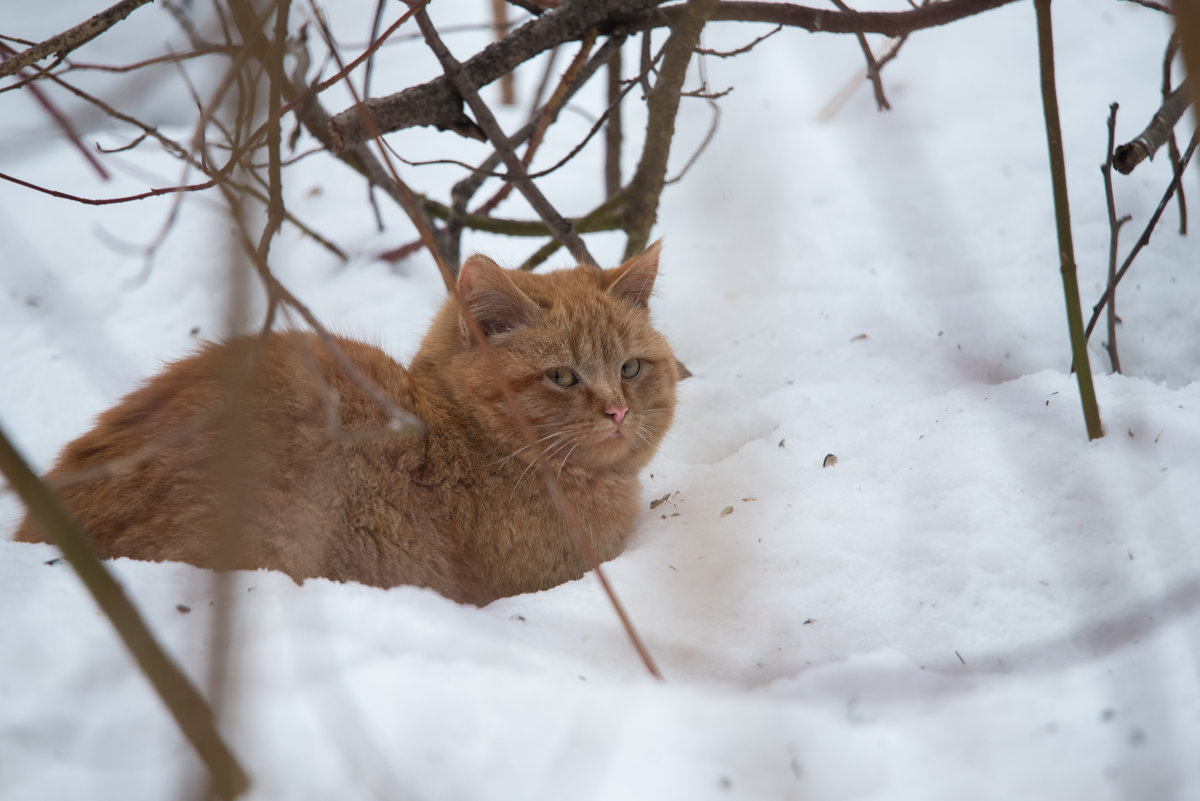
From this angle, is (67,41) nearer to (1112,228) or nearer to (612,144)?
(612,144)

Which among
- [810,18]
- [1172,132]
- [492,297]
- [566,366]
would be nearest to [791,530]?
[566,366]

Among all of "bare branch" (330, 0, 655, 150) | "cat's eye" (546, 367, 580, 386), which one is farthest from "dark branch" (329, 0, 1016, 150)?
"cat's eye" (546, 367, 580, 386)

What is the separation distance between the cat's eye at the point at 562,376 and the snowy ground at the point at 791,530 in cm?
51

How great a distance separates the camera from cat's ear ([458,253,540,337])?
2.49m

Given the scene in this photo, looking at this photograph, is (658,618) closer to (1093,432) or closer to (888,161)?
(1093,432)

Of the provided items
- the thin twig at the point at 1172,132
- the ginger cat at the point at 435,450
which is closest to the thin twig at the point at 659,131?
the ginger cat at the point at 435,450

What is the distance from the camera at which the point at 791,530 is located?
6.98ft

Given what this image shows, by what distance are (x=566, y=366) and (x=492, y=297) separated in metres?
0.32

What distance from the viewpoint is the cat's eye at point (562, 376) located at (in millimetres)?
2643

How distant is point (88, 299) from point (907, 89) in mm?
4060

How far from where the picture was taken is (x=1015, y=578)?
5.87 ft

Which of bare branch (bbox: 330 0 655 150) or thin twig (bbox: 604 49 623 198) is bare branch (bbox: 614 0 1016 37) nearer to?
bare branch (bbox: 330 0 655 150)

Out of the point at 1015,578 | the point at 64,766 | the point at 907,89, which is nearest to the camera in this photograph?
the point at 64,766

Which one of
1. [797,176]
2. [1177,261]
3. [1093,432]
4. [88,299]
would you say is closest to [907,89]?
[797,176]
